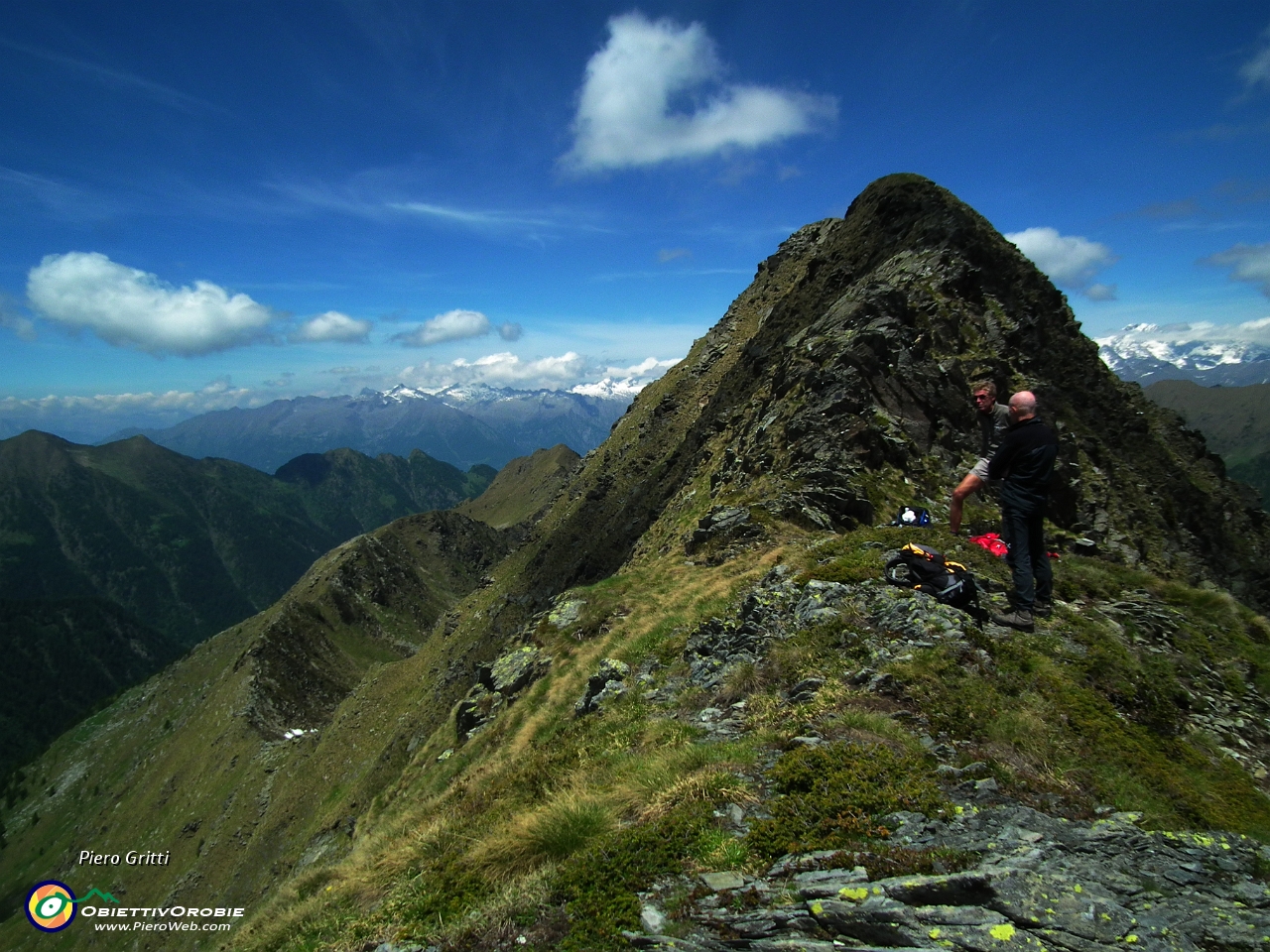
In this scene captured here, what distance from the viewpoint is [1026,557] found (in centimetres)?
1139

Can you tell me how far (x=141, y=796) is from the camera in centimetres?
11306

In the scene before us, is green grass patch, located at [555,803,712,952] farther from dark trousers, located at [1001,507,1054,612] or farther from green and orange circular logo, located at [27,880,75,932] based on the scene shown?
green and orange circular logo, located at [27,880,75,932]

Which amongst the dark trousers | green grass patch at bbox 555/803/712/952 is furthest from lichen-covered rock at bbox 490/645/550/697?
the dark trousers

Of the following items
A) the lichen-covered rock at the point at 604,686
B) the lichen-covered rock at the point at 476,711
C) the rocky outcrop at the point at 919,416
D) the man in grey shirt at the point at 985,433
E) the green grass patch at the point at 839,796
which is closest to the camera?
the green grass patch at the point at 839,796

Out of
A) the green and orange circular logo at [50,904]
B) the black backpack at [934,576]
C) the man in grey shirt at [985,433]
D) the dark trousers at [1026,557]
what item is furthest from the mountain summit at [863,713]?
the green and orange circular logo at [50,904]

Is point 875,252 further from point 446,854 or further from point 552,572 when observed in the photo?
point 446,854

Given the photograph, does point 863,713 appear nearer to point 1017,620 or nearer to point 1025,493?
point 1017,620

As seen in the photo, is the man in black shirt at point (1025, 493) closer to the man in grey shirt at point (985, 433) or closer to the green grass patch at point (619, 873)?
the man in grey shirt at point (985, 433)

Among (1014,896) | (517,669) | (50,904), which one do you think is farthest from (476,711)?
(1014,896)

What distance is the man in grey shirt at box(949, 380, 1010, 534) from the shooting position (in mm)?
11508

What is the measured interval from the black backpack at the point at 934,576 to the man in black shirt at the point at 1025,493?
744 millimetres

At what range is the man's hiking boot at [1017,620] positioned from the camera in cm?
1098

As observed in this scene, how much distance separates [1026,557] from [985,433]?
266cm

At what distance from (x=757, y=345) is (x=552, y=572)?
37551 millimetres
